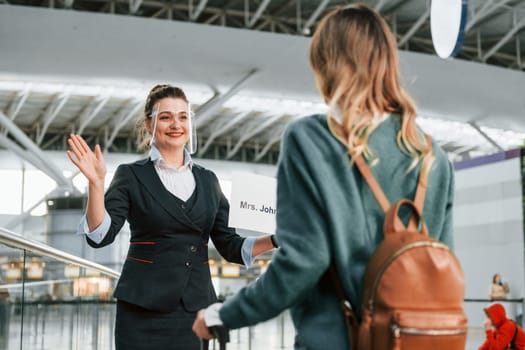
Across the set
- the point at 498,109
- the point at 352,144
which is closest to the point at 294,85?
the point at 498,109

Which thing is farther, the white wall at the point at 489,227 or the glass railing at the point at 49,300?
the white wall at the point at 489,227

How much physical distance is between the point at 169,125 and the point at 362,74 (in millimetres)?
1393

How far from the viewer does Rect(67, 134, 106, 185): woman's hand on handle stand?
2.74m

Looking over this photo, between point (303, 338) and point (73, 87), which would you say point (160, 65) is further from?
point (303, 338)

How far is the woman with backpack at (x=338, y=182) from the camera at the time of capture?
175 centimetres

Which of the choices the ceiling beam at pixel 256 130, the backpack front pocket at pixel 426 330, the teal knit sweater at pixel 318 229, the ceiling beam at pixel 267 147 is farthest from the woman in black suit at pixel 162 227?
the ceiling beam at pixel 267 147

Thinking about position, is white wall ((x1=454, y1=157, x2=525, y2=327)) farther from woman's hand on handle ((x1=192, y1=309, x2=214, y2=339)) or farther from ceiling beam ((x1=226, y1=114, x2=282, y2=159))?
woman's hand on handle ((x1=192, y1=309, x2=214, y2=339))

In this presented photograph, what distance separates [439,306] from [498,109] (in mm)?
27968

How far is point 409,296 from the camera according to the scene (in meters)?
1.67

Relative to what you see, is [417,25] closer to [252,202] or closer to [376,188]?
[252,202]

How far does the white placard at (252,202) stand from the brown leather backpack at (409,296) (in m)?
1.54

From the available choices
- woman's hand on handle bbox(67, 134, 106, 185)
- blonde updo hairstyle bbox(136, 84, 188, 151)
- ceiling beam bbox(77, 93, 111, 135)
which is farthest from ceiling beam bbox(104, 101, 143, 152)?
woman's hand on handle bbox(67, 134, 106, 185)

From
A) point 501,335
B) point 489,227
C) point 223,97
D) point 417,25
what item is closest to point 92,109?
point 223,97

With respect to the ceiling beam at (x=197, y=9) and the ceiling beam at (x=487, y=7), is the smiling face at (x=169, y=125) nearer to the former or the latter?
the ceiling beam at (x=197, y=9)
